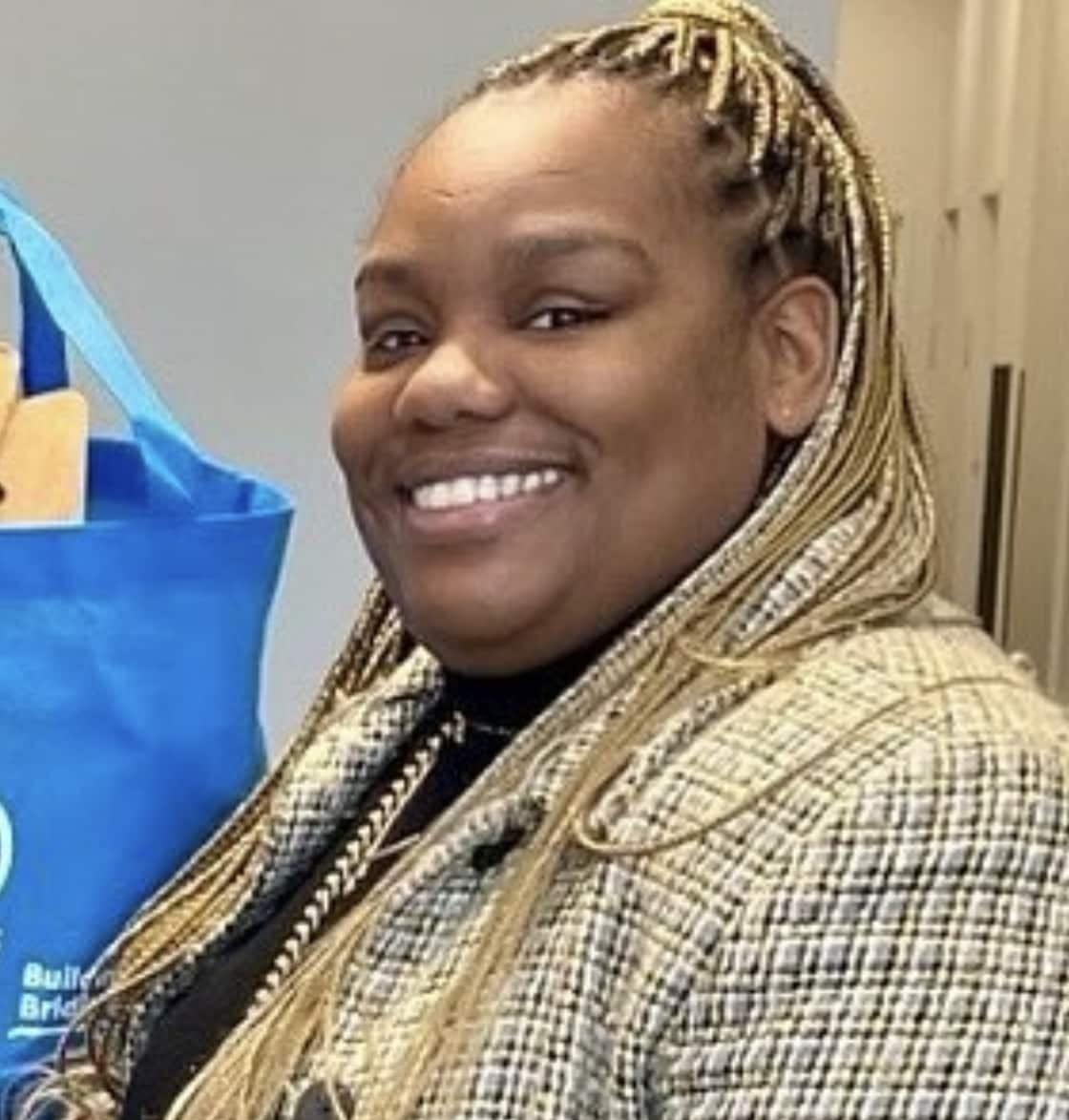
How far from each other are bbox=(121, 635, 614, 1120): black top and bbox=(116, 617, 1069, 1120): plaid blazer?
0.38ft

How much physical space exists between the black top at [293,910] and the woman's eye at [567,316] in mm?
127

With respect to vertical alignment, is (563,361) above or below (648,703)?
above

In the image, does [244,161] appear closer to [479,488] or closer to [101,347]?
[101,347]

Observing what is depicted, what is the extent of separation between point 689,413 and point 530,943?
0.71 feet

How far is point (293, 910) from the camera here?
1.05m

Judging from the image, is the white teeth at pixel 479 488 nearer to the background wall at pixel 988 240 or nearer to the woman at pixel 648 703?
the woman at pixel 648 703

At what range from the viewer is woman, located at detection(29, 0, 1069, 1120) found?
29.6 inches

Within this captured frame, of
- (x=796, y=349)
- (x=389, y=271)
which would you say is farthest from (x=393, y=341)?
(x=796, y=349)

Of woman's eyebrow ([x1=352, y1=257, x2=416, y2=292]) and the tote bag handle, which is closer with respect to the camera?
woman's eyebrow ([x1=352, y1=257, x2=416, y2=292])

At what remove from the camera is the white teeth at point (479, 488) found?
3.06 ft

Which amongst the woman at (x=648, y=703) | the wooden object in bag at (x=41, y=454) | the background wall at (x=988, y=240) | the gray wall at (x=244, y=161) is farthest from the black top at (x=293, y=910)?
the background wall at (x=988, y=240)

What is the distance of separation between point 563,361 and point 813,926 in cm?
26

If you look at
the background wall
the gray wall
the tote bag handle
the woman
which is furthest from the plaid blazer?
the background wall

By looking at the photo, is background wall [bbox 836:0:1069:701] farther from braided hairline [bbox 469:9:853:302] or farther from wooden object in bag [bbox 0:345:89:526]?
braided hairline [bbox 469:9:853:302]
